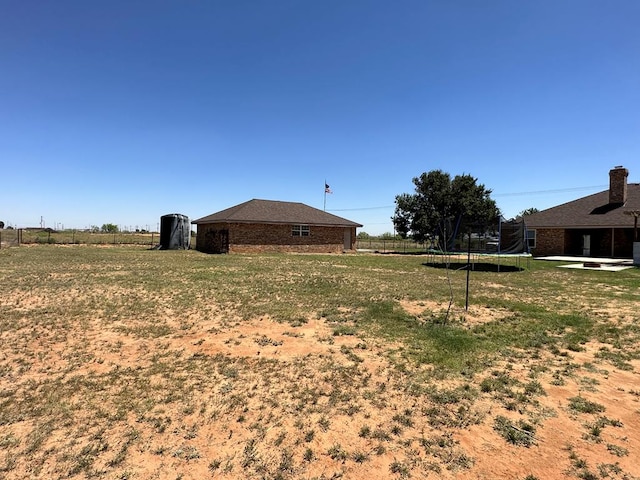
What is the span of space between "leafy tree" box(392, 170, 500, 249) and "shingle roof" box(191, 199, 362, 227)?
18.2ft

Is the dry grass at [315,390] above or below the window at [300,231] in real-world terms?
below

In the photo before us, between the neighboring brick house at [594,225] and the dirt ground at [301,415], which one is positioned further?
the neighboring brick house at [594,225]

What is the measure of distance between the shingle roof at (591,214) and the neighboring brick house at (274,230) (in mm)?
14603

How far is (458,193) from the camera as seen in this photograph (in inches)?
1314

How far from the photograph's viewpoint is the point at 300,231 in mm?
29516

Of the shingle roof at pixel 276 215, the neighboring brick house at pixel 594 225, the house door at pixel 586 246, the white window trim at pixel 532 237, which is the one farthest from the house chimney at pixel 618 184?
the shingle roof at pixel 276 215

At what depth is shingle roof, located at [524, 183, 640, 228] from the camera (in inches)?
909

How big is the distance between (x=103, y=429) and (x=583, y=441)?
434cm

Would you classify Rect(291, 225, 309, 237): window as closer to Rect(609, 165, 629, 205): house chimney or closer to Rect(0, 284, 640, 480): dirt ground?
Rect(609, 165, 629, 205): house chimney

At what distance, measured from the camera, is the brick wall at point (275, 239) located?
2684 centimetres

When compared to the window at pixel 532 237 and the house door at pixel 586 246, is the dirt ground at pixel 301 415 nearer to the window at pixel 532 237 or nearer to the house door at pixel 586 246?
the house door at pixel 586 246

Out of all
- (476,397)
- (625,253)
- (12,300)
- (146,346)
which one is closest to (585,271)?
(625,253)

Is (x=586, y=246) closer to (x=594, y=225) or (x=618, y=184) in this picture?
(x=594, y=225)

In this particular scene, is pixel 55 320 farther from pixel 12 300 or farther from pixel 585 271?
pixel 585 271
